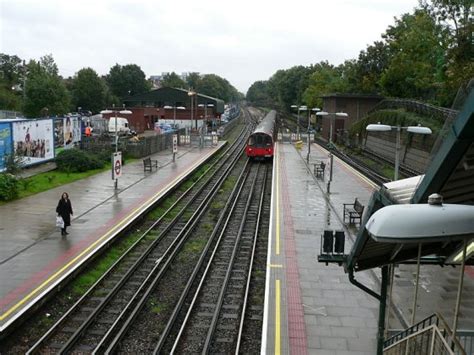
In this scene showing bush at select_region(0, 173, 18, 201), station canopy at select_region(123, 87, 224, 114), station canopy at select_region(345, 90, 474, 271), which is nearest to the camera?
station canopy at select_region(345, 90, 474, 271)

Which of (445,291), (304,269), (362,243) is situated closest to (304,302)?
(304,269)

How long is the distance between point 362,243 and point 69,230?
498 inches

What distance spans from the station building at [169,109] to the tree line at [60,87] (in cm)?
592

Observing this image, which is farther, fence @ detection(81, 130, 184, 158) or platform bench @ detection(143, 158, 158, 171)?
fence @ detection(81, 130, 184, 158)

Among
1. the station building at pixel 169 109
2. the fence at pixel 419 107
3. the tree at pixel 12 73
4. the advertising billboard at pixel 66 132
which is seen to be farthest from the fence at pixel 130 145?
the tree at pixel 12 73

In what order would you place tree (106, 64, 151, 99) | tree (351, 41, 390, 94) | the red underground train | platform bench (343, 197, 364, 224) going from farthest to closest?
tree (106, 64, 151, 99), tree (351, 41, 390, 94), the red underground train, platform bench (343, 197, 364, 224)

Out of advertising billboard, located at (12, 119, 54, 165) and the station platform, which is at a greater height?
advertising billboard, located at (12, 119, 54, 165)

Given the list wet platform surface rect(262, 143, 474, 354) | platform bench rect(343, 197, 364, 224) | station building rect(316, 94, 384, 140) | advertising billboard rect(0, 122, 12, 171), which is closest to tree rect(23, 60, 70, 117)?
advertising billboard rect(0, 122, 12, 171)

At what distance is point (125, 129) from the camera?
57062 millimetres

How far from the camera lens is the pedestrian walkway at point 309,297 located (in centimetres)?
1026

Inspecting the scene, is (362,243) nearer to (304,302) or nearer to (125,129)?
(304,302)

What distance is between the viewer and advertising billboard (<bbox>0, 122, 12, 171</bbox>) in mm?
26438

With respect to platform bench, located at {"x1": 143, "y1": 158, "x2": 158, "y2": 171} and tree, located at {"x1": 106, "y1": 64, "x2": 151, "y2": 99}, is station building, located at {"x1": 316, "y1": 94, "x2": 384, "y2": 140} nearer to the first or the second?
→ platform bench, located at {"x1": 143, "y1": 158, "x2": 158, "y2": 171}

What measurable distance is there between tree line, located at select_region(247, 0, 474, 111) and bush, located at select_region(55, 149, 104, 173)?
21735 millimetres
